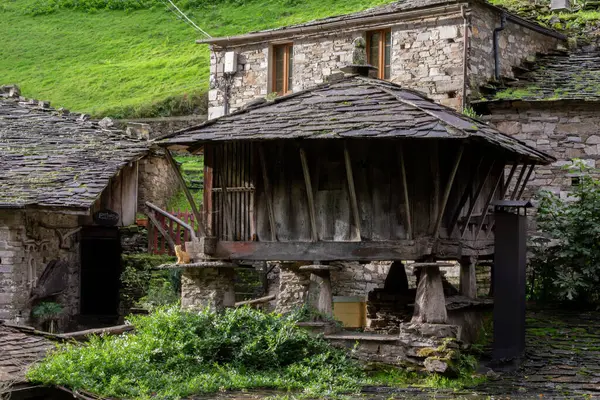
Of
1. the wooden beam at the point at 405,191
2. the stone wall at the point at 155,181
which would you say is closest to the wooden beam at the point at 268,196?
the wooden beam at the point at 405,191

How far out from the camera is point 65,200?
1579 cm

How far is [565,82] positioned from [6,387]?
10699mm

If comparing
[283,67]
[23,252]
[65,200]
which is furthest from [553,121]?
[23,252]

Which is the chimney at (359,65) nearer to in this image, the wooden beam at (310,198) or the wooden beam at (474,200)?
the wooden beam at (310,198)

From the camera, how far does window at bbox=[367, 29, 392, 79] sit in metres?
17.9

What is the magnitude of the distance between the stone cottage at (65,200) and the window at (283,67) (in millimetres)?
2547

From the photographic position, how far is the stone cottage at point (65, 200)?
16062mm

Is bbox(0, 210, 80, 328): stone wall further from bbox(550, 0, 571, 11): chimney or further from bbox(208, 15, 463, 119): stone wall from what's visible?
bbox(550, 0, 571, 11): chimney

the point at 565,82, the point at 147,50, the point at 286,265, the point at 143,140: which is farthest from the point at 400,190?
the point at 147,50

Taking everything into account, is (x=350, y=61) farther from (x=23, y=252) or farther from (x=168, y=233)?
(x=23, y=252)

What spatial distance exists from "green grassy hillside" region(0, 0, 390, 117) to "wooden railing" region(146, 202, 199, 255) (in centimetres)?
804

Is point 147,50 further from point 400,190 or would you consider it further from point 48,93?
point 400,190

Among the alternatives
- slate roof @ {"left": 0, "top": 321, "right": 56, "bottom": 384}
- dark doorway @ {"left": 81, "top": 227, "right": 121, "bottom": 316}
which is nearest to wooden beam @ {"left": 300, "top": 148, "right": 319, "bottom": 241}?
slate roof @ {"left": 0, "top": 321, "right": 56, "bottom": 384}

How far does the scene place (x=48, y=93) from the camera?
32.6 meters
